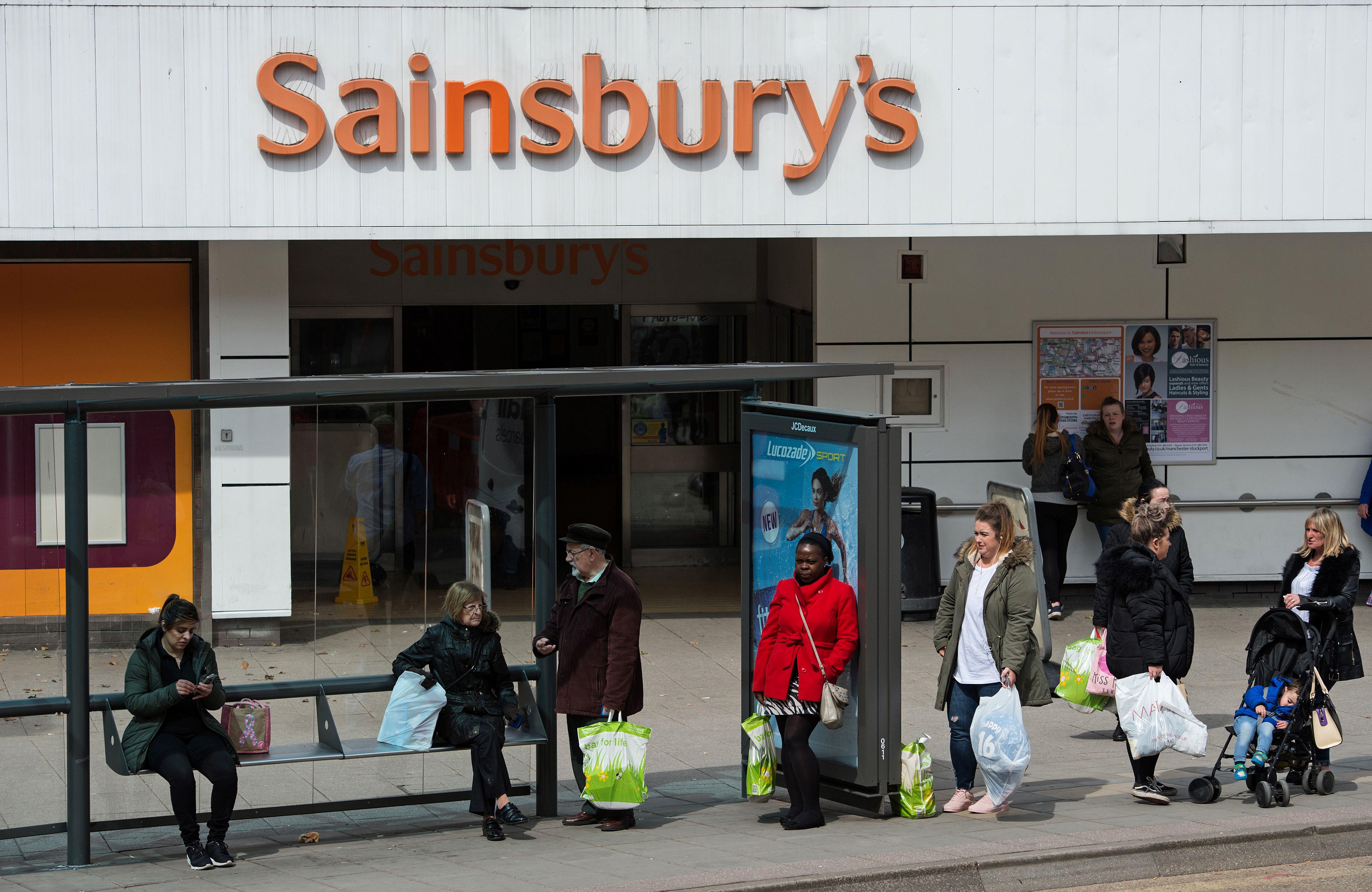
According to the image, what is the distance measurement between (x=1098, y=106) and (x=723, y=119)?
2882 millimetres

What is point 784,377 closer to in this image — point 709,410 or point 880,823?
point 880,823

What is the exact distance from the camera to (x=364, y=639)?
291 inches

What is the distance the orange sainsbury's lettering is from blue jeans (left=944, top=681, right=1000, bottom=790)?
6.38 meters

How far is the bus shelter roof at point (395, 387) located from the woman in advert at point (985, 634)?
1.03m

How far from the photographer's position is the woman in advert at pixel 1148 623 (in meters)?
7.47

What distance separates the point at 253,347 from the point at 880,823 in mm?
6547

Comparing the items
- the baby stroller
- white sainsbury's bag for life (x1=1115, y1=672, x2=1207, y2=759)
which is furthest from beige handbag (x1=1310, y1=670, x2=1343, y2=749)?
white sainsbury's bag for life (x1=1115, y1=672, x2=1207, y2=759)

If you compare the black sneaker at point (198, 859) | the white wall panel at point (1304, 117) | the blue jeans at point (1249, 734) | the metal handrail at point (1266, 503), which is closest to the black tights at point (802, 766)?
the blue jeans at point (1249, 734)

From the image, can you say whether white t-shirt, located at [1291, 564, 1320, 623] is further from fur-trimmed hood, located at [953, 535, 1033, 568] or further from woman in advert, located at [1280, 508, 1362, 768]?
fur-trimmed hood, located at [953, 535, 1033, 568]

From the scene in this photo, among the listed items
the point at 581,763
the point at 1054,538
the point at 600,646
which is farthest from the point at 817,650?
the point at 1054,538

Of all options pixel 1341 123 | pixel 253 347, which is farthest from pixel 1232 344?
pixel 253 347

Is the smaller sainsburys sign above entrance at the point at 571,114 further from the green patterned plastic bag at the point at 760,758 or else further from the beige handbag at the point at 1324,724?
the beige handbag at the point at 1324,724

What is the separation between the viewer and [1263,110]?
11.9 m

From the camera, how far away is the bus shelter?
656 cm
